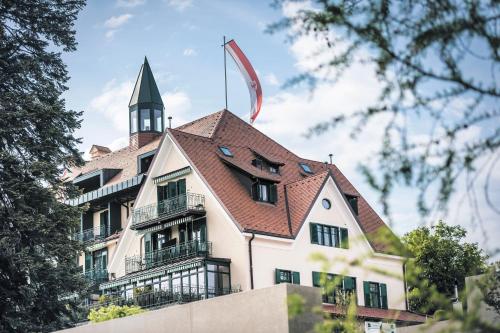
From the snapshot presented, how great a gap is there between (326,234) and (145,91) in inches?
601

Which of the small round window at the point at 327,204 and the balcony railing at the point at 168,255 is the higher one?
the small round window at the point at 327,204

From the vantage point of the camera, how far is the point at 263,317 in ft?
60.6

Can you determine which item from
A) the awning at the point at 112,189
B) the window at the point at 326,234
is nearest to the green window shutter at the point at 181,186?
the awning at the point at 112,189

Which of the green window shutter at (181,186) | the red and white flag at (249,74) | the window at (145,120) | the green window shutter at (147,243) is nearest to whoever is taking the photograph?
the green window shutter at (181,186)

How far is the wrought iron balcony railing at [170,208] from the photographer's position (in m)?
43.1

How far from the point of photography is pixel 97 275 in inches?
1918

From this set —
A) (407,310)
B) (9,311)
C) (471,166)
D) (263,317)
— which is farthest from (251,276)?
(471,166)

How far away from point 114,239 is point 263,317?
3186 centimetres

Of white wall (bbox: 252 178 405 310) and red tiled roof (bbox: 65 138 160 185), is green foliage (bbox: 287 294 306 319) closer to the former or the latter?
white wall (bbox: 252 178 405 310)

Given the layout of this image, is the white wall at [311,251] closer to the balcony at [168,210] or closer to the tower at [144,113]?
the balcony at [168,210]

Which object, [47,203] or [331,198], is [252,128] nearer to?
[331,198]

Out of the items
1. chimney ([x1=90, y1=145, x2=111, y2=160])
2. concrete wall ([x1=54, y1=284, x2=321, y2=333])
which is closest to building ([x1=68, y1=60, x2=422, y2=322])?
chimney ([x1=90, y1=145, x2=111, y2=160])

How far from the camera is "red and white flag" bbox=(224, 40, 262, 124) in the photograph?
52531 millimetres

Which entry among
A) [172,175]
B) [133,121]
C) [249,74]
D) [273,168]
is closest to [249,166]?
[273,168]
